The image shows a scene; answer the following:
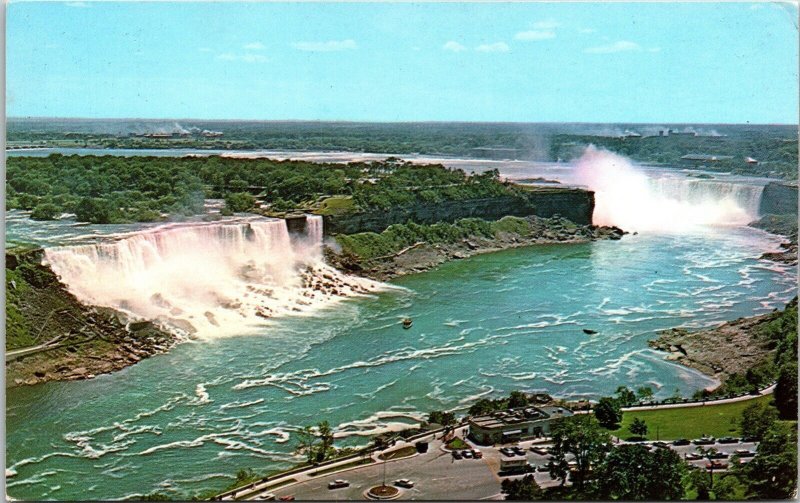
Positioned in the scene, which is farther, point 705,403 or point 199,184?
point 199,184

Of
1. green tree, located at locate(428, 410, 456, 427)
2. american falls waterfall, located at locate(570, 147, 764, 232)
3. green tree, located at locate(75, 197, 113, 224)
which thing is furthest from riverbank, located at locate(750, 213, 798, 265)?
green tree, located at locate(75, 197, 113, 224)

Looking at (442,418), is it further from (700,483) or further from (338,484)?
(700,483)

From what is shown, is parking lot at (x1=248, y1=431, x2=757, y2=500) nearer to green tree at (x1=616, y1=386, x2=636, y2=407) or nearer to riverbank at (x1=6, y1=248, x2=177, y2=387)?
green tree at (x1=616, y1=386, x2=636, y2=407)

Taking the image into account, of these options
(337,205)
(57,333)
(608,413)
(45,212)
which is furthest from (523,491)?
(337,205)

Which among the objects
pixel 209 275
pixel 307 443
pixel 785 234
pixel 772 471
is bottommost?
pixel 307 443

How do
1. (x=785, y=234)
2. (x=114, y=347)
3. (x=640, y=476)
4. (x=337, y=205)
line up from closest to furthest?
(x=640, y=476) → (x=114, y=347) → (x=785, y=234) → (x=337, y=205)

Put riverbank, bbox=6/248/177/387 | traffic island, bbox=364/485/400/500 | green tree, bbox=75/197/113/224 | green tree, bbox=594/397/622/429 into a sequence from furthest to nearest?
green tree, bbox=75/197/113/224, riverbank, bbox=6/248/177/387, green tree, bbox=594/397/622/429, traffic island, bbox=364/485/400/500

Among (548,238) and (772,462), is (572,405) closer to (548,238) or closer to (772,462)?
(772,462)
